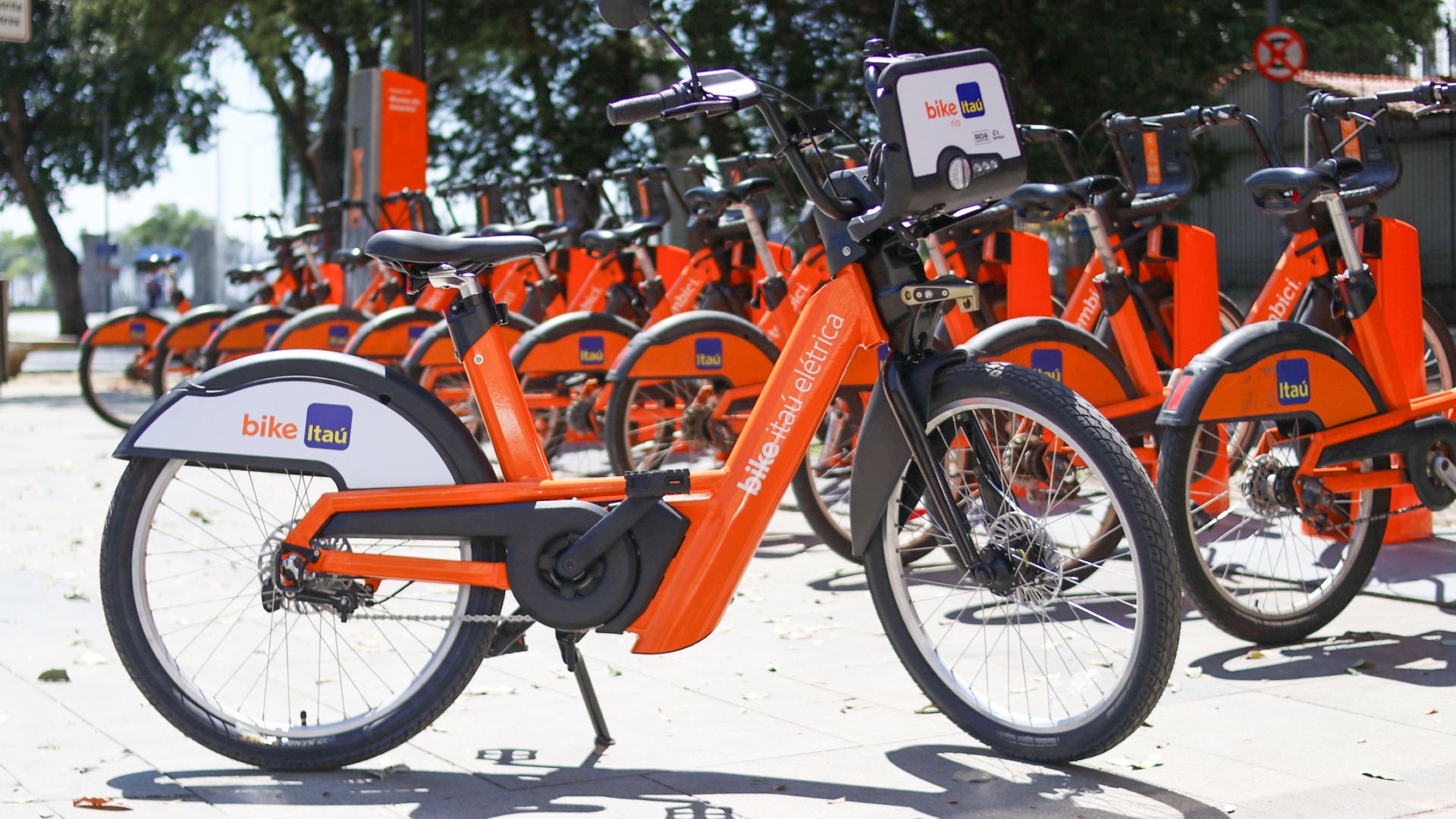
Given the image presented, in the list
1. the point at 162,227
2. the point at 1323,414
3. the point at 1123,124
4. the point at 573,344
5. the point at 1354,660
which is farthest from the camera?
the point at 162,227

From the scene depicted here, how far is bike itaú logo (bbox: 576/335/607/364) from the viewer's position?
7.67m

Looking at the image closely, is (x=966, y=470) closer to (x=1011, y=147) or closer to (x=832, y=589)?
(x=1011, y=147)

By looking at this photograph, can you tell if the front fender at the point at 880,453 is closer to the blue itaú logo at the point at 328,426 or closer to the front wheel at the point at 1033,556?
the front wheel at the point at 1033,556

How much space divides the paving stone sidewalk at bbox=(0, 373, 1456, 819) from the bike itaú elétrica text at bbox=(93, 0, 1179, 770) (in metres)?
0.15

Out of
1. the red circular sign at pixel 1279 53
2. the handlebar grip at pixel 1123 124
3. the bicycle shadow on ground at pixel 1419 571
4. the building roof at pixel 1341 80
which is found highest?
the building roof at pixel 1341 80

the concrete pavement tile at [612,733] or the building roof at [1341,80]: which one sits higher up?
the building roof at [1341,80]

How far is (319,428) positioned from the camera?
3.59 m

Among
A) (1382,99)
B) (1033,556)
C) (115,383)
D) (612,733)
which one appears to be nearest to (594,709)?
(612,733)

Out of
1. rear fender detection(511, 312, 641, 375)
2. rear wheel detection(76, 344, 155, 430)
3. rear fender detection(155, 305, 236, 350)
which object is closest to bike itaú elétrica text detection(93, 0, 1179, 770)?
rear fender detection(511, 312, 641, 375)

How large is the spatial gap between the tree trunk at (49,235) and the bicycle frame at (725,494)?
30071mm

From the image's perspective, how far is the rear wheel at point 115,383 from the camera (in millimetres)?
12094

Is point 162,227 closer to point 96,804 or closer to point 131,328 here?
point 131,328

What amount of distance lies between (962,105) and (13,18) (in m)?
6.05

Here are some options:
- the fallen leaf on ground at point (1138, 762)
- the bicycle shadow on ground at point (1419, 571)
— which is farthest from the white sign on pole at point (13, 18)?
the fallen leaf on ground at point (1138, 762)
